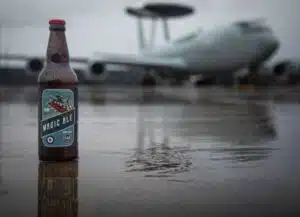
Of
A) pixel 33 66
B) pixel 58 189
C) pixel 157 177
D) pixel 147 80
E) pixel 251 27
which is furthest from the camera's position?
pixel 147 80

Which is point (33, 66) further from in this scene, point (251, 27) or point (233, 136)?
point (233, 136)

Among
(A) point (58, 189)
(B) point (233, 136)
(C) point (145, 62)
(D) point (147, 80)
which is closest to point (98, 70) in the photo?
(C) point (145, 62)

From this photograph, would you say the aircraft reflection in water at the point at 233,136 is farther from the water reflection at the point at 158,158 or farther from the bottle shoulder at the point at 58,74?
the bottle shoulder at the point at 58,74

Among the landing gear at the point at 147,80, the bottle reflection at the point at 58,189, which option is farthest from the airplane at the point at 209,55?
the bottle reflection at the point at 58,189

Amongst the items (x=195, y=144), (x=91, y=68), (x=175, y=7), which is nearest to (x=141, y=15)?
(x=175, y=7)

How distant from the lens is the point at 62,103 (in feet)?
7.72

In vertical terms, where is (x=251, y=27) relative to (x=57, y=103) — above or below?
above

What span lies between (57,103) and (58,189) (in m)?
0.73

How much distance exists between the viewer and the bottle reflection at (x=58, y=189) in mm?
1412

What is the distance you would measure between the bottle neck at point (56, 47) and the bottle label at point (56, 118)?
20 cm

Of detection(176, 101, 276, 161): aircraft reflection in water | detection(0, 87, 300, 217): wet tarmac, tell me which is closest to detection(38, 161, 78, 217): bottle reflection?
detection(0, 87, 300, 217): wet tarmac

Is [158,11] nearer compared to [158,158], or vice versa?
[158,158]

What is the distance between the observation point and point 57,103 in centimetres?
235

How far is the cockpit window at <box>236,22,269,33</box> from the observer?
2144 centimetres
